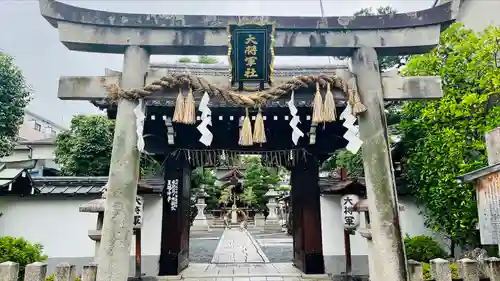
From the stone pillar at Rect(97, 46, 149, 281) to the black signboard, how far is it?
121 centimetres

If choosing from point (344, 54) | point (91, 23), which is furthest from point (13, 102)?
point (344, 54)

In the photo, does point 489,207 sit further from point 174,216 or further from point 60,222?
point 60,222

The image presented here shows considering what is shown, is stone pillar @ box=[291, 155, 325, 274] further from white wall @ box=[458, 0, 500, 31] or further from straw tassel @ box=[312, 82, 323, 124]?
Answer: white wall @ box=[458, 0, 500, 31]

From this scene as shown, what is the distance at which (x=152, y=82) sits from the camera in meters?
4.32

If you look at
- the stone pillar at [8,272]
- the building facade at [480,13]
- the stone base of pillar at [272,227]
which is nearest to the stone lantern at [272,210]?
the stone base of pillar at [272,227]

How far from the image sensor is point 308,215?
27.2 ft

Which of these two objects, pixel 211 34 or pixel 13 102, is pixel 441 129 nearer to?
pixel 211 34

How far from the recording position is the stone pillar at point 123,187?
13.0 feet

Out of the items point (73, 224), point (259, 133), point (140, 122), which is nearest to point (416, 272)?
point (259, 133)

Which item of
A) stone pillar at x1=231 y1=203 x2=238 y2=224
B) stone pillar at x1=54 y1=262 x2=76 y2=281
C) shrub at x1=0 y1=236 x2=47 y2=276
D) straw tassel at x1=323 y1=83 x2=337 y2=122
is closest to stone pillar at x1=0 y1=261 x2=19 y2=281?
stone pillar at x1=54 y1=262 x2=76 y2=281

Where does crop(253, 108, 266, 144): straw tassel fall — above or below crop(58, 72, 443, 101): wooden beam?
below

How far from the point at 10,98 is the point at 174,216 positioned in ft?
26.2

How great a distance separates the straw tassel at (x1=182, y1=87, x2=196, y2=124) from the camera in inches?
164

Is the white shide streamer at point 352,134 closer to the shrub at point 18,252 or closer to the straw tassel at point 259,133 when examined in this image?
the straw tassel at point 259,133
